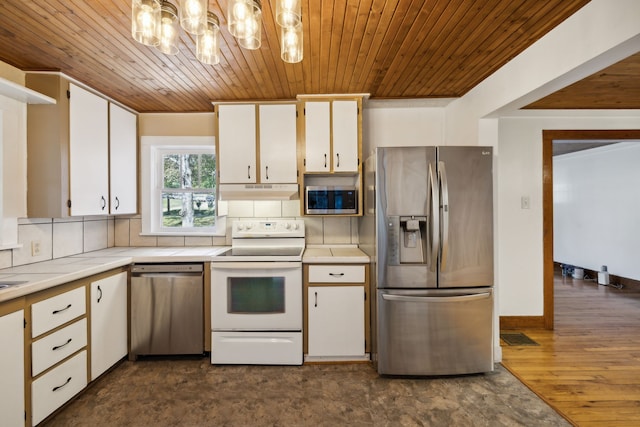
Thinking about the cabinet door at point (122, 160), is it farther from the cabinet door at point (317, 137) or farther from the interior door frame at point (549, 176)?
the interior door frame at point (549, 176)

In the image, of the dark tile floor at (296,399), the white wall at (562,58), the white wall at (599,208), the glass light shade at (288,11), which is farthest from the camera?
the white wall at (599,208)

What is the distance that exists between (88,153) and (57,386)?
1.71 m

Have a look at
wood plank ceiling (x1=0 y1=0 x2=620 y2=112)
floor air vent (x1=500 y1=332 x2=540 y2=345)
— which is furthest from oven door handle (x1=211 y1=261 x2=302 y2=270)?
floor air vent (x1=500 y1=332 x2=540 y2=345)

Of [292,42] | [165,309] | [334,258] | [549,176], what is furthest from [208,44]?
[549,176]

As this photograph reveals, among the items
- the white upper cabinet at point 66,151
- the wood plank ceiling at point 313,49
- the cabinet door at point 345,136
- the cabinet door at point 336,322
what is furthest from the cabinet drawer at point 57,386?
the cabinet door at point 345,136

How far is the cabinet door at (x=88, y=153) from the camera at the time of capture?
7.59 feet

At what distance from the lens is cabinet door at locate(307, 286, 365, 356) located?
2523 millimetres

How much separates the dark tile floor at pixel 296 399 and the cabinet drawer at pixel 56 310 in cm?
62

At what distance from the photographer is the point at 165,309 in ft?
8.39

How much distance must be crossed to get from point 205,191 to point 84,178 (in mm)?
1103

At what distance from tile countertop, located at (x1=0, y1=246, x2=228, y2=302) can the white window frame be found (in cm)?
24

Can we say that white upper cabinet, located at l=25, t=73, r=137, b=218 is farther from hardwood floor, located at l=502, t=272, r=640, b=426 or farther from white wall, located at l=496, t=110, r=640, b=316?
white wall, located at l=496, t=110, r=640, b=316

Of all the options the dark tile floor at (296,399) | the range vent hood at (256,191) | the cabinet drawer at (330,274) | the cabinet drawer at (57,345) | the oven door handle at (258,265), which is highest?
the range vent hood at (256,191)

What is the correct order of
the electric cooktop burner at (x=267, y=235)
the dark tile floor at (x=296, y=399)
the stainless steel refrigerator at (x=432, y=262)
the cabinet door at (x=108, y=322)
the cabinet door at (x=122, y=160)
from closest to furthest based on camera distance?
the dark tile floor at (x=296, y=399) < the cabinet door at (x=108, y=322) < the stainless steel refrigerator at (x=432, y=262) < the cabinet door at (x=122, y=160) < the electric cooktop burner at (x=267, y=235)
